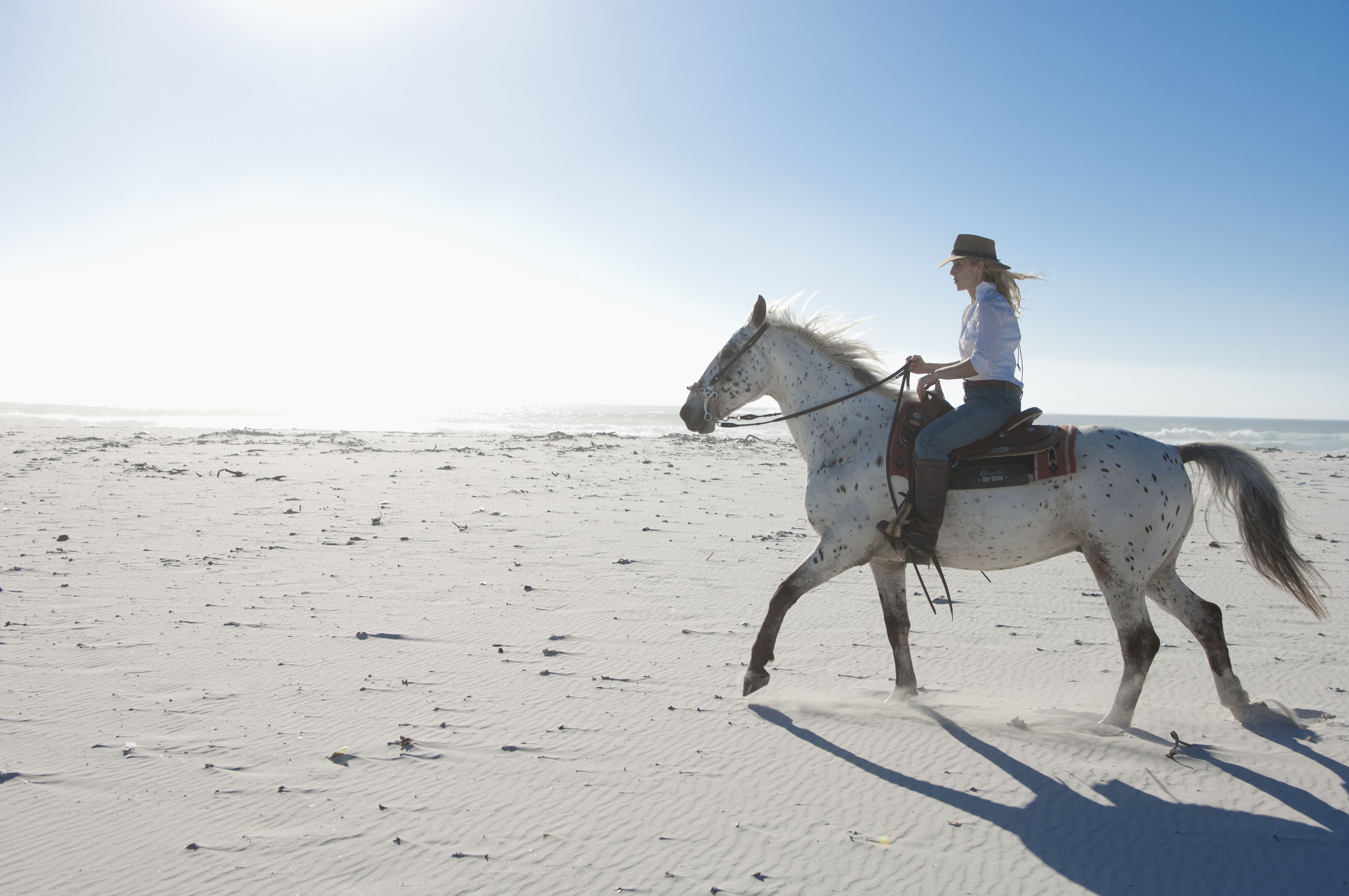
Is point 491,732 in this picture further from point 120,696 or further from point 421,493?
point 421,493

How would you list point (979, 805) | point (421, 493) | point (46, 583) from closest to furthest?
point (979, 805) < point (46, 583) < point (421, 493)

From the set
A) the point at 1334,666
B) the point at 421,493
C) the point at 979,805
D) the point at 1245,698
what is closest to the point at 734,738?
the point at 979,805

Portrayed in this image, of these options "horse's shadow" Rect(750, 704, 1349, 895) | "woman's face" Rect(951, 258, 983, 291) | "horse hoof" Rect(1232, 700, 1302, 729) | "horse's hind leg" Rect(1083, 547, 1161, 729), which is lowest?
"horse's shadow" Rect(750, 704, 1349, 895)

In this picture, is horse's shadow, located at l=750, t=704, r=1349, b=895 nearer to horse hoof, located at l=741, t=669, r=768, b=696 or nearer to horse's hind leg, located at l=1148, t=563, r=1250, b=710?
horse's hind leg, located at l=1148, t=563, r=1250, b=710

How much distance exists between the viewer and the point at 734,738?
4.03 metres

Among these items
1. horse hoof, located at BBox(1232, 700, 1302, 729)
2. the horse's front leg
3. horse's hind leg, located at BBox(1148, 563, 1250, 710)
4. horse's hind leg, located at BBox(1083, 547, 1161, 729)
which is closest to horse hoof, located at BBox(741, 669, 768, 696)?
the horse's front leg

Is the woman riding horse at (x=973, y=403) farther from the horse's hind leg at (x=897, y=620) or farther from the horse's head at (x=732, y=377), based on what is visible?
the horse's head at (x=732, y=377)

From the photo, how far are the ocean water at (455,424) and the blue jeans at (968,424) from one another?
66.3 feet

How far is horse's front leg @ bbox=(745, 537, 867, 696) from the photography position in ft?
14.8

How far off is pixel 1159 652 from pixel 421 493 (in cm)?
1055

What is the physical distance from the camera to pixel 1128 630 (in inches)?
170

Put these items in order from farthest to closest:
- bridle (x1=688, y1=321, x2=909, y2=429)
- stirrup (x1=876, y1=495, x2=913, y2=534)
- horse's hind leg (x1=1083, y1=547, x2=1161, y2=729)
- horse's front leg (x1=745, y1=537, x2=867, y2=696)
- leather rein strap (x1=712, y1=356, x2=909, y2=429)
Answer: bridle (x1=688, y1=321, x2=909, y2=429)
leather rein strap (x1=712, y1=356, x2=909, y2=429)
horse's front leg (x1=745, y1=537, x2=867, y2=696)
stirrup (x1=876, y1=495, x2=913, y2=534)
horse's hind leg (x1=1083, y1=547, x2=1161, y2=729)

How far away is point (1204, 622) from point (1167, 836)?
6.26 ft

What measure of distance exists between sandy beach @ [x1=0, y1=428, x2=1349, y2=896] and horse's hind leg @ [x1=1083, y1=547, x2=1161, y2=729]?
0.23 m
